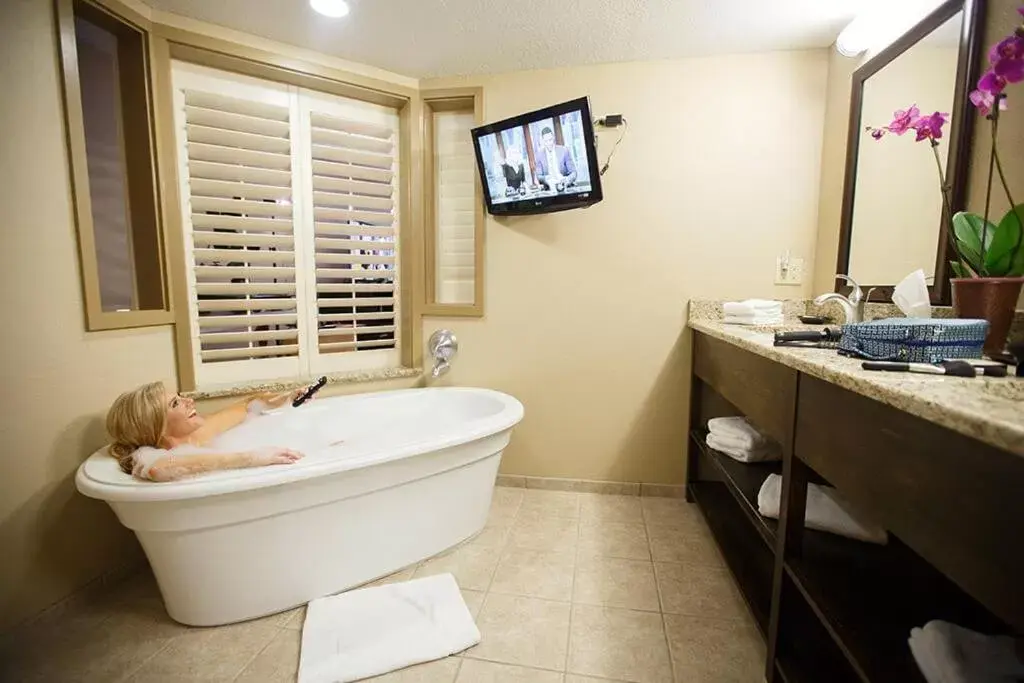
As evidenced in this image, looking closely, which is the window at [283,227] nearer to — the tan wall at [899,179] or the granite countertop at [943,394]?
the granite countertop at [943,394]

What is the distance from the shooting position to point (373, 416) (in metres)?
2.05

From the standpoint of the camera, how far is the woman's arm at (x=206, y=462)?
1167 mm

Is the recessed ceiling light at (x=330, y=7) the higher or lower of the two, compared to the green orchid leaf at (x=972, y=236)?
higher

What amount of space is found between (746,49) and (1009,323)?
1647mm

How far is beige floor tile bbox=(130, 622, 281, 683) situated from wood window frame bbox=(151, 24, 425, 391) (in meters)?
1.03

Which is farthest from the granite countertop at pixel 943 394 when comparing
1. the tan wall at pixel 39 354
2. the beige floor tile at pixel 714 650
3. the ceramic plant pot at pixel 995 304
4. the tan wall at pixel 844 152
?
the tan wall at pixel 39 354

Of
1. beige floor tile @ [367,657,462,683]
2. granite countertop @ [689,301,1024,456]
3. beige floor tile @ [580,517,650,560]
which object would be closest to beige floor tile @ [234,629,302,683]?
beige floor tile @ [367,657,462,683]

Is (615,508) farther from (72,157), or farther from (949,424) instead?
(72,157)

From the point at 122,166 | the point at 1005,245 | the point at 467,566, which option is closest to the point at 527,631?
the point at 467,566

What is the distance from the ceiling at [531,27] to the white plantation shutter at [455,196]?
322 millimetres

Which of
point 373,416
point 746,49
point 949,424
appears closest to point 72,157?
point 373,416

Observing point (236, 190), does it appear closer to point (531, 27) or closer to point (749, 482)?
point (531, 27)

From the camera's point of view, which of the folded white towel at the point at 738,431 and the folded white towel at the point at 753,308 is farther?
the folded white towel at the point at 753,308

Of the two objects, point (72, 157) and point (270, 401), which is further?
point (270, 401)
